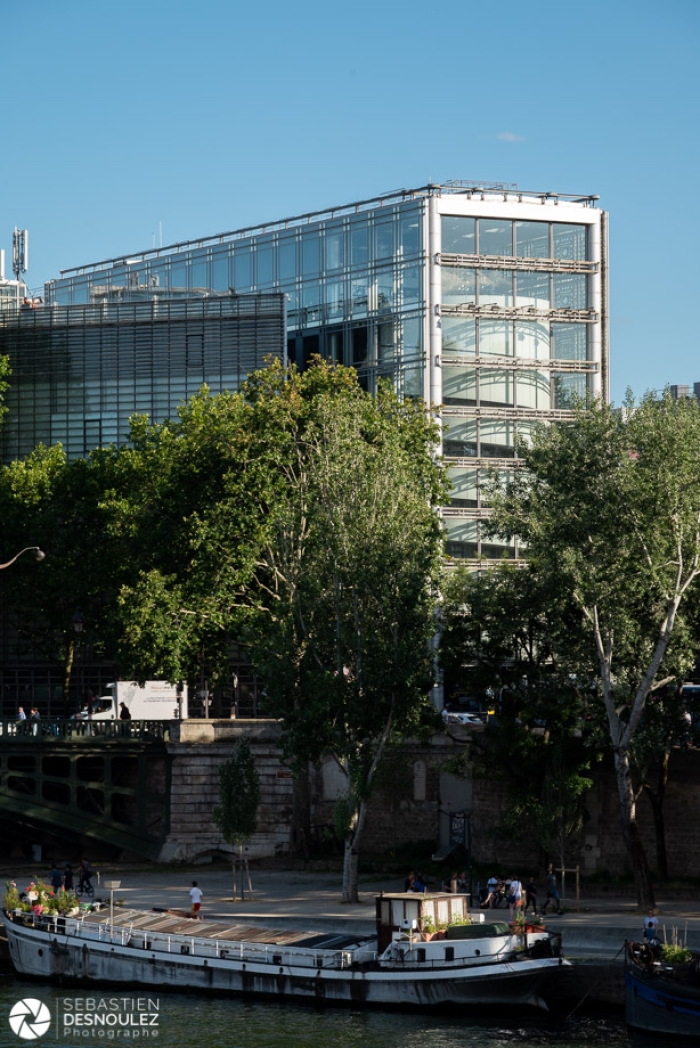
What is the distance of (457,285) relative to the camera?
9094 cm

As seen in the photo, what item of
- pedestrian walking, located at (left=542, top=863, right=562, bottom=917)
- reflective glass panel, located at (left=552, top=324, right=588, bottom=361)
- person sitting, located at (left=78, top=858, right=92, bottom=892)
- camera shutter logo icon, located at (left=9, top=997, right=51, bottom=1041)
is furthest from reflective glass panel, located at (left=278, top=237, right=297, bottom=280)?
camera shutter logo icon, located at (left=9, top=997, right=51, bottom=1041)

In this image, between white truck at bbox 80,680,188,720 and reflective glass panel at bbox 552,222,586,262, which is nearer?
white truck at bbox 80,680,188,720

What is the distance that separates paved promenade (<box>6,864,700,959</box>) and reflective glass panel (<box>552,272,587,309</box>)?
4054 cm

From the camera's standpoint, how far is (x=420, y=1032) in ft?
137

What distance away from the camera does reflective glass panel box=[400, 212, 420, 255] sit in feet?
298

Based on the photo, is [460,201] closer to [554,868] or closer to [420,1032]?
[554,868]

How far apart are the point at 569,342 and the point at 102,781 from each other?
37.2 m

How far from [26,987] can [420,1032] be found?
43.2ft

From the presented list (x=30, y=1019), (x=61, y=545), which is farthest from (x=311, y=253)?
(x=30, y=1019)

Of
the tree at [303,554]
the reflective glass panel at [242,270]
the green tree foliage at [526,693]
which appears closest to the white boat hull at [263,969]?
the tree at [303,554]

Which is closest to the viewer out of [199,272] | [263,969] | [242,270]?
[263,969]

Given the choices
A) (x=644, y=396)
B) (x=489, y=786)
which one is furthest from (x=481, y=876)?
(x=644, y=396)

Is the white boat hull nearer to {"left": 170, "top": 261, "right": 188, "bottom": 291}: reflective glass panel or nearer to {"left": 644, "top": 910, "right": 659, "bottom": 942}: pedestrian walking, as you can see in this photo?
{"left": 644, "top": 910, "right": 659, "bottom": 942}: pedestrian walking

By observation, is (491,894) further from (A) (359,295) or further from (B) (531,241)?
(B) (531,241)
